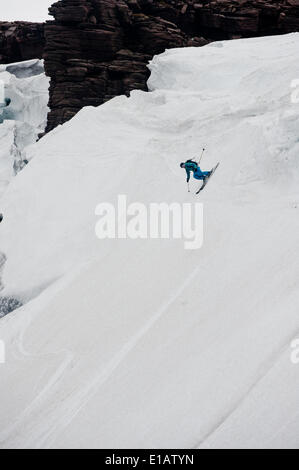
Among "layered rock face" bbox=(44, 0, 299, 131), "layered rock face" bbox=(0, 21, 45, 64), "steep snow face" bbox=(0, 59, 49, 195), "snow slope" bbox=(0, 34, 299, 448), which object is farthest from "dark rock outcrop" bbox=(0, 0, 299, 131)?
"layered rock face" bbox=(0, 21, 45, 64)

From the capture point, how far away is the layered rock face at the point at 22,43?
48.2 metres

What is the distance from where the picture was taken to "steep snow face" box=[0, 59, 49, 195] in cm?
3772

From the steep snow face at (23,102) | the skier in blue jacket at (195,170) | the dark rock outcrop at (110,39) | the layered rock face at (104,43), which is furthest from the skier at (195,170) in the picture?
the steep snow face at (23,102)

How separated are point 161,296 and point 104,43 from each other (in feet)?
88.9

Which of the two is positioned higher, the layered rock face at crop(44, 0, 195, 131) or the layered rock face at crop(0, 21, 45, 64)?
the layered rock face at crop(44, 0, 195, 131)

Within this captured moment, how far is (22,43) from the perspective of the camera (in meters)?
48.6

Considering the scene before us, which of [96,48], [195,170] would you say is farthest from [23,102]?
[195,170]

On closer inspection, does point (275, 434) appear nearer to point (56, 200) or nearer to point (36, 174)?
point (56, 200)

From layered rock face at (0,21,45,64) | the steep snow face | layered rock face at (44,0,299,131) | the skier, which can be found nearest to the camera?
the skier

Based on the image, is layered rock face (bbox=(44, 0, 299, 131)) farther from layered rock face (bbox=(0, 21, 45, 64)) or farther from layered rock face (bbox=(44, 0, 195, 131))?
layered rock face (bbox=(0, 21, 45, 64))

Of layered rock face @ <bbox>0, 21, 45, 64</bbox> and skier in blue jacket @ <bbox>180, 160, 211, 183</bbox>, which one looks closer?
skier in blue jacket @ <bbox>180, 160, 211, 183</bbox>

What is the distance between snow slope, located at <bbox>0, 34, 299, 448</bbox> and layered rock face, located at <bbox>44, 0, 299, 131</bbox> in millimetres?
12877

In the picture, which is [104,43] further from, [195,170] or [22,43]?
[22,43]

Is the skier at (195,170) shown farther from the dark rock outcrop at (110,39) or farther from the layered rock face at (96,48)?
the layered rock face at (96,48)
